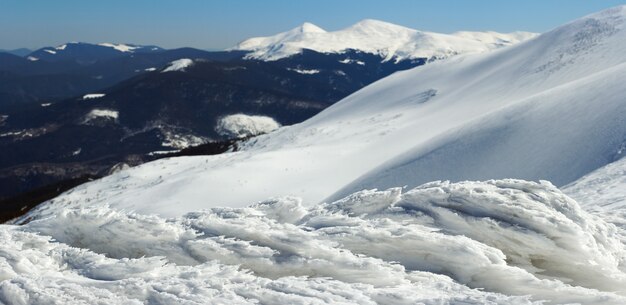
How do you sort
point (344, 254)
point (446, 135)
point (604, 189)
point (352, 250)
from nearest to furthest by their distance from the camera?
Answer: point (344, 254)
point (352, 250)
point (604, 189)
point (446, 135)

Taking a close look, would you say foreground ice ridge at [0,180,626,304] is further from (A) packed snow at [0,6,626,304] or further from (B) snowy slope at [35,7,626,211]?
(B) snowy slope at [35,7,626,211]


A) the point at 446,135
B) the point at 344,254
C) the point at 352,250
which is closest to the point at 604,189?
the point at 352,250

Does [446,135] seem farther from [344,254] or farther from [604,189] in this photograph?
[344,254]

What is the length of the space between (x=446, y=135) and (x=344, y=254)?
2115 centimetres

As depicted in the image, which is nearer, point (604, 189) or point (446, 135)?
point (604, 189)

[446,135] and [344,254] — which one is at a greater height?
[446,135]

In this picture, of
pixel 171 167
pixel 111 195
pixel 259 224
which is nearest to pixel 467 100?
pixel 171 167

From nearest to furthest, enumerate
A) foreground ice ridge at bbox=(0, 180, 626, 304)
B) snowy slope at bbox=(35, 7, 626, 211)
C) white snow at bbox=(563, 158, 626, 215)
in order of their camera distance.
→ 1. foreground ice ridge at bbox=(0, 180, 626, 304)
2. white snow at bbox=(563, 158, 626, 215)
3. snowy slope at bbox=(35, 7, 626, 211)

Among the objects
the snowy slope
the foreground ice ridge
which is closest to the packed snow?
the foreground ice ridge

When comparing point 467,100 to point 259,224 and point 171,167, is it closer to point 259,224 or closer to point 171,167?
point 171,167

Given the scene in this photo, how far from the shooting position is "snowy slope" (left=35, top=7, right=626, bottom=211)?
2164 cm

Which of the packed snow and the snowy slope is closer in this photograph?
A: the packed snow

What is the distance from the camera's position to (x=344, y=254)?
7738mm

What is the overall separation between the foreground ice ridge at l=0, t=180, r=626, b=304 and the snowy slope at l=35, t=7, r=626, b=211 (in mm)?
10081
